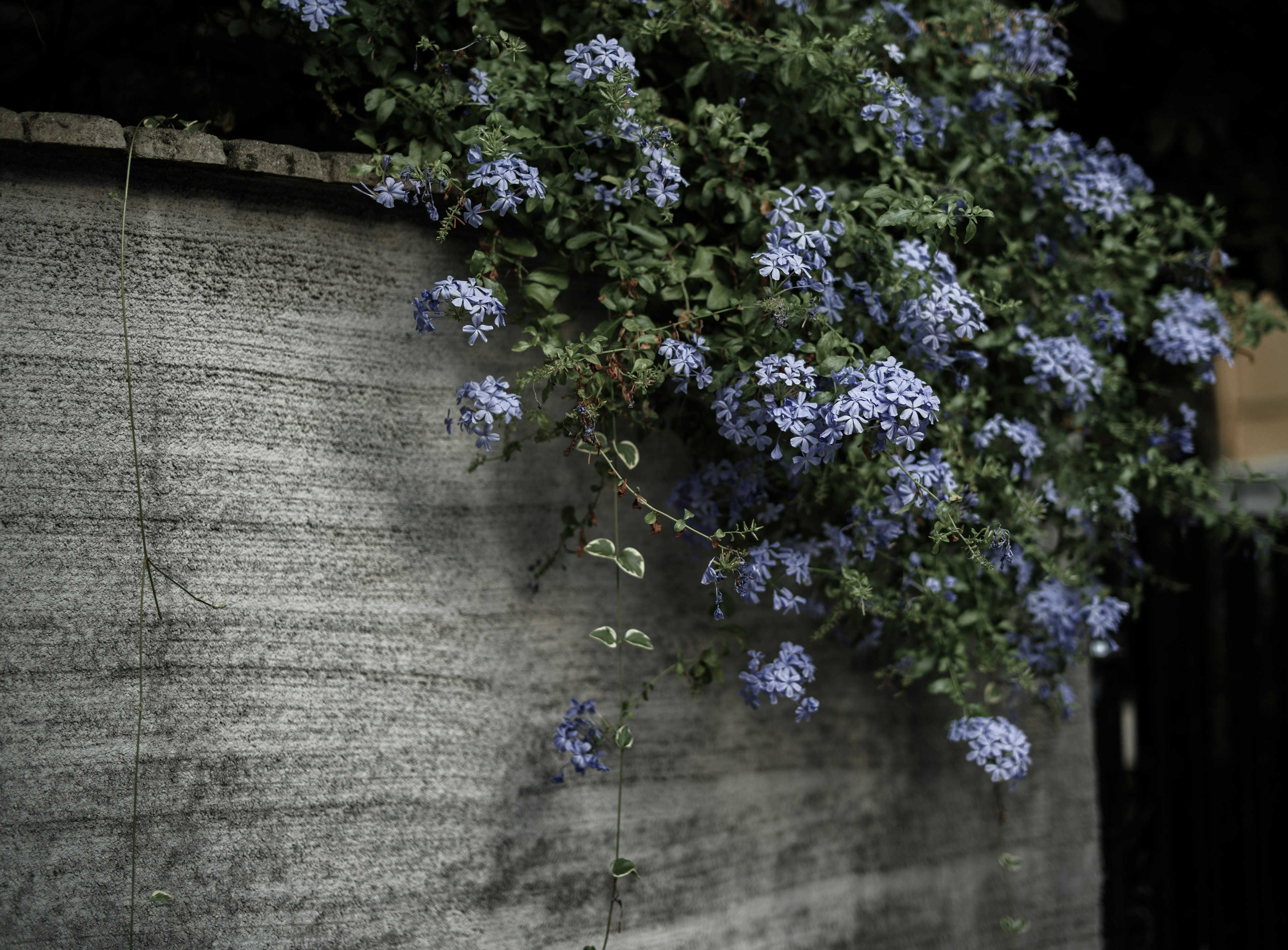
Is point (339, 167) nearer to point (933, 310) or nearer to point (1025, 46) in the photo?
point (933, 310)

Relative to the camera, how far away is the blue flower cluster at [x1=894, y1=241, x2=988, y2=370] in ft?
5.14

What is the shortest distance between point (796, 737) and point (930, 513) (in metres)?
0.68

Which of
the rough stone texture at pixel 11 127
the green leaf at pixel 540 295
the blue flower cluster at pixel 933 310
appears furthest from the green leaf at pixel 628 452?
the rough stone texture at pixel 11 127

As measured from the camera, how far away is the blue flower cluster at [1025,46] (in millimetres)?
1994

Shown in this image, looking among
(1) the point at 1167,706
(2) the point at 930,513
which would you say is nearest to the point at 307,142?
(2) the point at 930,513

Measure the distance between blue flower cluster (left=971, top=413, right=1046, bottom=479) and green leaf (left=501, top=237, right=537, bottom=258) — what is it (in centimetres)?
92

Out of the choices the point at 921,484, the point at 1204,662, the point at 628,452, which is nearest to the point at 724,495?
the point at 628,452

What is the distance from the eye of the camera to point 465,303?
1422 millimetres

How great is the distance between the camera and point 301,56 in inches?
65.6

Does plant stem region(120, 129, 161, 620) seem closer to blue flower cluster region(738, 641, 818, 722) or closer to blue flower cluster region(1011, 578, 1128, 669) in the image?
blue flower cluster region(738, 641, 818, 722)

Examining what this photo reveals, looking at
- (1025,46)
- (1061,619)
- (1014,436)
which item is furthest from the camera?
(1025,46)

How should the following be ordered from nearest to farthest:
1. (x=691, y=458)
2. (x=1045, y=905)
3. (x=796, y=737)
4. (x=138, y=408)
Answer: (x=138, y=408) < (x=691, y=458) < (x=796, y=737) < (x=1045, y=905)

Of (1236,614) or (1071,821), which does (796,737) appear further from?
(1236,614)

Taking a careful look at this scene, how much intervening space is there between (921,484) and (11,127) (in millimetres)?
1555
